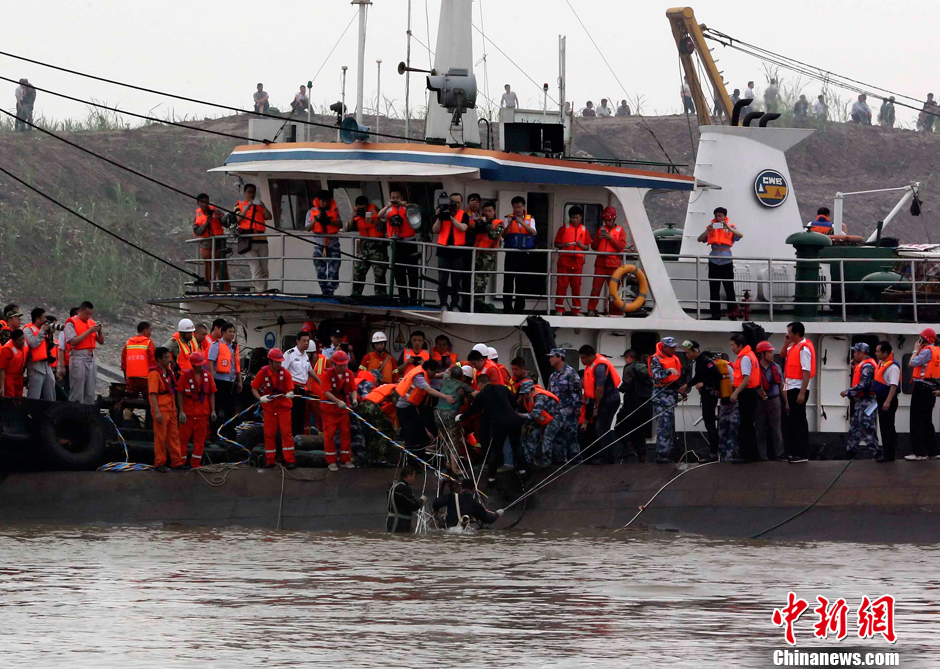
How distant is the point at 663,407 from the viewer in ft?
59.1

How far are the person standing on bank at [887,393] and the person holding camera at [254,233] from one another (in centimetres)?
770

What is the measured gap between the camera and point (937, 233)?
63.1 meters

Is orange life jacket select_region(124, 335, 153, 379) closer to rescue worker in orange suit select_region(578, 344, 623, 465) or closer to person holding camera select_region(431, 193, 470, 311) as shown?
person holding camera select_region(431, 193, 470, 311)

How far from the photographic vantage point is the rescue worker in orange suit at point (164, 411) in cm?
1775

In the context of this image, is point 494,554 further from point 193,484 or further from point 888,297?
point 888,297

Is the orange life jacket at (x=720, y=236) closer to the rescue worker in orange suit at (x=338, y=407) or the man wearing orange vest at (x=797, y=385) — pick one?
the man wearing orange vest at (x=797, y=385)

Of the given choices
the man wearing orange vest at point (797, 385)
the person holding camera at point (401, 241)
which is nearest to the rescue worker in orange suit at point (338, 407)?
the person holding camera at point (401, 241)

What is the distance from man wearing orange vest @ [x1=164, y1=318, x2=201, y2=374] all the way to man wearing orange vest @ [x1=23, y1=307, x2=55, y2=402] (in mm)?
1491

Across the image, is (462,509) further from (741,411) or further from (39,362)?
(39,362)

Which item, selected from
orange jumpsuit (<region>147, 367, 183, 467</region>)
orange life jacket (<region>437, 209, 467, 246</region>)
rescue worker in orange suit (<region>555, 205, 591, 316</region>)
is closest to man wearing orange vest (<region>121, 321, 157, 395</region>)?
orange jumpsuit (<region>147, 367, 183, 467</region>)

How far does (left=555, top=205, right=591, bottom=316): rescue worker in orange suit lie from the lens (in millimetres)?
20125

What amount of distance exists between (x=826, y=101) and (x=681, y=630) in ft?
181

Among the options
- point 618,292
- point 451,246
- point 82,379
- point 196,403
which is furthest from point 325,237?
point 618,292

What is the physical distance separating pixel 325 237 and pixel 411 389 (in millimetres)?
3182
